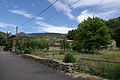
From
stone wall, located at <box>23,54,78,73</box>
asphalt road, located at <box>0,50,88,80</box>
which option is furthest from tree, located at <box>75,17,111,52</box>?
asphalt road, located at <box>0,50,88,80</box>

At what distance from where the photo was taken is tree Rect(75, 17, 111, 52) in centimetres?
2772

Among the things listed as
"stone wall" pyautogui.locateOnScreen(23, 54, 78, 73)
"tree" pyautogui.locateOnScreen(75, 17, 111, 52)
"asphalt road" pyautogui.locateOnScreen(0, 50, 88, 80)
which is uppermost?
"tree" pyautogui.locateOnScreen(75, 17, 111, 52)

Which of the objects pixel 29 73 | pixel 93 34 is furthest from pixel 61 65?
pixel 93 34

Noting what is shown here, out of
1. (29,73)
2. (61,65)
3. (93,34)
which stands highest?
(93,34)

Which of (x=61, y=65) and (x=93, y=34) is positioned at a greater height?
(x=93, y=34)

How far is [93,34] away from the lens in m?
28.3

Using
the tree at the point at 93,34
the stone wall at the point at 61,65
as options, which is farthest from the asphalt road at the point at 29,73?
the tree at the point at 93,34

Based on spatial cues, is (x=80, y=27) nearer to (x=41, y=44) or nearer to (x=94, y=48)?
(x=94, y=48)

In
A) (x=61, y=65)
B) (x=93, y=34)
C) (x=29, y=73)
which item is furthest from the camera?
(x=93, y=34)

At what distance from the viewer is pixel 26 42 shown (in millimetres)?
26203

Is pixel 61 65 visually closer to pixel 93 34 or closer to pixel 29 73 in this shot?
pixel 29 73

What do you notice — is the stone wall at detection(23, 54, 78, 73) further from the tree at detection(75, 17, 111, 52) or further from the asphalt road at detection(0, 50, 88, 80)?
the tree at detection(75, 17, 111, 52)

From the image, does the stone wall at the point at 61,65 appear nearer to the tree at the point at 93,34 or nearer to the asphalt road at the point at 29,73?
the asphalt road at the point at 29,73

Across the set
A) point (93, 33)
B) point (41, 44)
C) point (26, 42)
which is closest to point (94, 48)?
point (93, 33)
